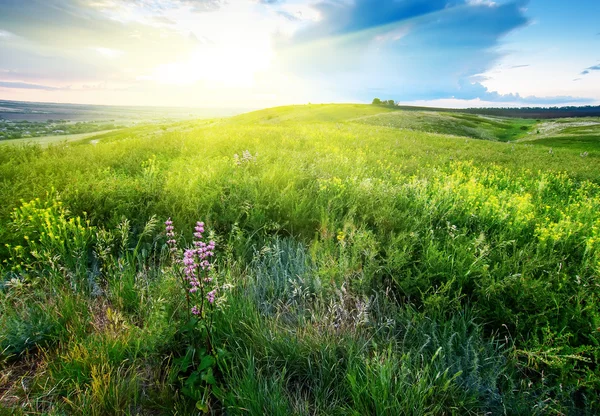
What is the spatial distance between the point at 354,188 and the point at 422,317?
10.2ft

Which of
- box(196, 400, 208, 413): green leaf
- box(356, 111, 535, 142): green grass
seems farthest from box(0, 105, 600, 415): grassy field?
box(356, 111, 535, 142): green grass

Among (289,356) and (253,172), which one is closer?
(289,356)

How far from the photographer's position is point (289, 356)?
7.27 feet

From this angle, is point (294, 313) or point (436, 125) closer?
point (294, 313)

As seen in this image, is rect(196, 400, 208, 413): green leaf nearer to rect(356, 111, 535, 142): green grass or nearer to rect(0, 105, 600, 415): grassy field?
rect(0, 105, 600, 415): grassy field

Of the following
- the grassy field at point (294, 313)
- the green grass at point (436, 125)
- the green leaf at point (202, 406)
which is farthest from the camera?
the green grass at point (436, 125)

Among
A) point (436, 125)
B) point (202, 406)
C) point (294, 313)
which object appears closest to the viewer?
point (202, 406)

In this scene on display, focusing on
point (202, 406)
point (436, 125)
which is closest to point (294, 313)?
point (202, 406)

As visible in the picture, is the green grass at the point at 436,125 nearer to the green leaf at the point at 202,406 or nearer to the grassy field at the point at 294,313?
the grassy field at the point at 294,313

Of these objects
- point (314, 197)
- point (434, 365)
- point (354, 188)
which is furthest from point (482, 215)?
point (434, 365)

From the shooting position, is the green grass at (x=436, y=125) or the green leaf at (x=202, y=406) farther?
the green grass at (x=436, y=125)

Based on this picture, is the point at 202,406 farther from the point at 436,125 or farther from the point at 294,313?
the point at 436,125

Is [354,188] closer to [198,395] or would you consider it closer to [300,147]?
[198,395]

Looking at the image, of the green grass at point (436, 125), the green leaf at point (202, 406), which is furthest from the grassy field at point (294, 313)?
the green grass at point (436, 125)
